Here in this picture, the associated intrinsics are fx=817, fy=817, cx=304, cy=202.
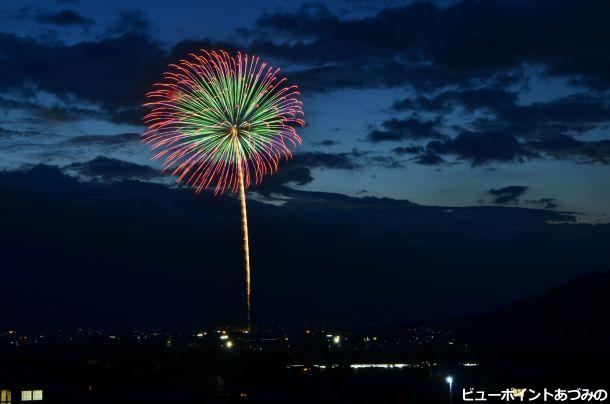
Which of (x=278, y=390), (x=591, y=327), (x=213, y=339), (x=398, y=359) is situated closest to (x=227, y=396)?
(x=278, y=390)

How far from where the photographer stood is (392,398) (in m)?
51.7

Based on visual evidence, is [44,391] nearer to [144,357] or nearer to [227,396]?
[227,396]

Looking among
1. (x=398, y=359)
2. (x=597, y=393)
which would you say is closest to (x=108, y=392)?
(x=597, y=393)

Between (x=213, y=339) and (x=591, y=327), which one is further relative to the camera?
(x=591, y=327)

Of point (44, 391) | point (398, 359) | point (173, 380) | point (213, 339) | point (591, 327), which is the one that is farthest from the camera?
point (591, 327)

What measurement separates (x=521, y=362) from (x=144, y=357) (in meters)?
48.9

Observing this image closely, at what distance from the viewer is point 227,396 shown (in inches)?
2069

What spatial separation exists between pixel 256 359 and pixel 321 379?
1155 inches

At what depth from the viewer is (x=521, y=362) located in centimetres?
10700

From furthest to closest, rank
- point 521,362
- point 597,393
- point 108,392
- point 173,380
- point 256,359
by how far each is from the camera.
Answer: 1. point 521,362
2. point 256,359
3. point 173,380
4. point 108,392
5. point 597,393

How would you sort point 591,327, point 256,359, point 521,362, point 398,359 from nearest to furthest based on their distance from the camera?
point 256,359 → point 521,362 → point 398,359 → point 591,327

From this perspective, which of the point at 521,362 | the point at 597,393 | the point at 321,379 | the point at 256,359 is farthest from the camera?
the point at 521,362

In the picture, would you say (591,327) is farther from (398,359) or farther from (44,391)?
(44,391)

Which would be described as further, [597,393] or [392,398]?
[392,398]
